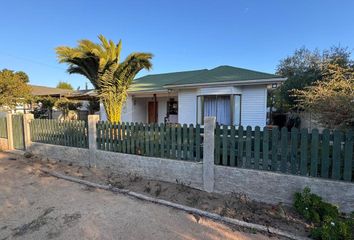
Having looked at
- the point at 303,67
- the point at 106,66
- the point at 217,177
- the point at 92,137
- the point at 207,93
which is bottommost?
the point at 217,177

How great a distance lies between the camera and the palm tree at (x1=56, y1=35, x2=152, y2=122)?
23.7ft

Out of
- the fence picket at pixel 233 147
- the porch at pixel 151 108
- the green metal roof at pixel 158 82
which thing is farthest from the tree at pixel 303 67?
the fence picket at pixel 233 147

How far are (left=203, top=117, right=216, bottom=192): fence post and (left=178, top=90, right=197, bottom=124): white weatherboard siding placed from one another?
6.31 metres

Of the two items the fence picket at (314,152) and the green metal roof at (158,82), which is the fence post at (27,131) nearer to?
the green metal roof at (158,82)

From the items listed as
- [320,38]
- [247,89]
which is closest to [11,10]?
[247,89]

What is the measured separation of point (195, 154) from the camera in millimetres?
4895

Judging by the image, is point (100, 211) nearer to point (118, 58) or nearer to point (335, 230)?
point (335, 230)

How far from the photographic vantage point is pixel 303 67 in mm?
15141

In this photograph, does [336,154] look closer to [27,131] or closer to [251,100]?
[251,100]

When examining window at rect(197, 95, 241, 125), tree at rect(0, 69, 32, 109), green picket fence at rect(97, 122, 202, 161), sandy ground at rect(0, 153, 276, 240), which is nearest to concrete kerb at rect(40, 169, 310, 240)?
sandy ground at rect(0, 153, 276, 240)

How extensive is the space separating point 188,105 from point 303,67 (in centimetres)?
1010

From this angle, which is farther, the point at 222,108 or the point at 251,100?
the point at 222,108

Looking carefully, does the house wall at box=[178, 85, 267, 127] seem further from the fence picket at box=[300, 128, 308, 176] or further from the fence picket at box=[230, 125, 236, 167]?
the fence picket at box=[300, 128, 308, 176]

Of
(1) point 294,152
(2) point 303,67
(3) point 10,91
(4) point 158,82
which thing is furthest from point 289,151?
(3) point 10,91
